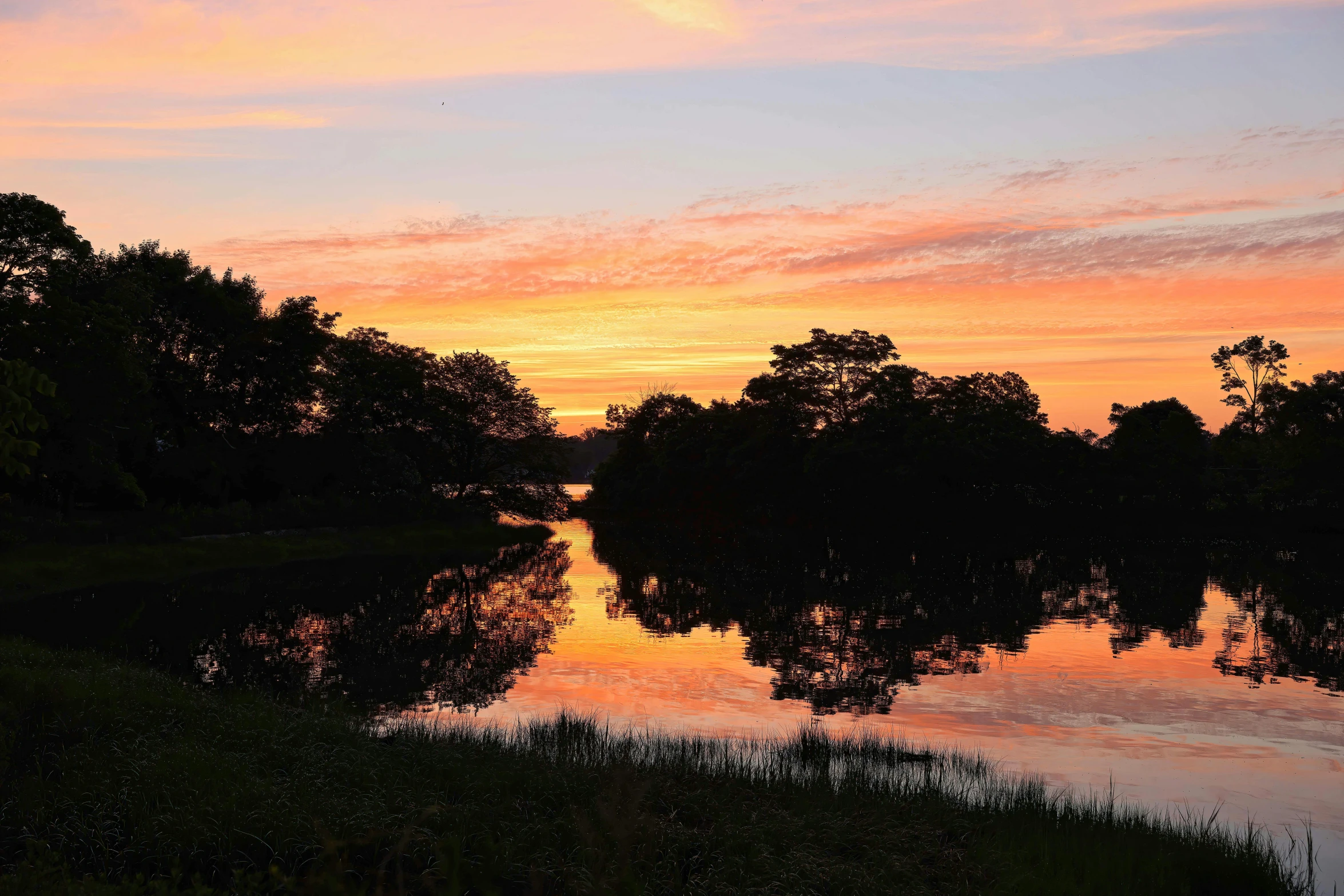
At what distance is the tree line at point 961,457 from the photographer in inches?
3147

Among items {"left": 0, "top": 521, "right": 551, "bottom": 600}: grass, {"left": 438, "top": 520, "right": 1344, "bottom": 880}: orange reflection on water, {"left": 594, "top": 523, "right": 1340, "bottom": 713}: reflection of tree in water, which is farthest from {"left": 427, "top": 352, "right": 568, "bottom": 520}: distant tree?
{"left": 438, "top": 520, "right": 1344, "bottom": 880}: orange reflection on water

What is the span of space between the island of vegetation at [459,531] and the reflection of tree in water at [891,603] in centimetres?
746

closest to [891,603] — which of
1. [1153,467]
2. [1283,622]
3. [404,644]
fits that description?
[1283,622]

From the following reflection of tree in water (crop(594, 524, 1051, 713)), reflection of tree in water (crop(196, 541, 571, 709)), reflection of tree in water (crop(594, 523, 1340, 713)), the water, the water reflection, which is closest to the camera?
the water

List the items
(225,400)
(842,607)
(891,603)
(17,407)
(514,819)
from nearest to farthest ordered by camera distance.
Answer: (17,407) < (514,819) < (842,607) < (891,603) < (225,400)

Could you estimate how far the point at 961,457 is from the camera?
78.0 meters

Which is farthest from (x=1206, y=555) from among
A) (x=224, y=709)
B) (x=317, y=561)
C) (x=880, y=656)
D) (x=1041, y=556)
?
(x=224, y=709)

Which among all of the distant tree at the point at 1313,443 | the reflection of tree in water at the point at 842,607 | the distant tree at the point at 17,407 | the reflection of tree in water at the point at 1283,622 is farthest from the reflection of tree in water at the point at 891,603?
the distant tree at the point at 1313,443

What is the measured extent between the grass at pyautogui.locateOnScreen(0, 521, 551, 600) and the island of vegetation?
0.22 meters

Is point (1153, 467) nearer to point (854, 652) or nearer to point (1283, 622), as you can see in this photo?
point (1283, 622)

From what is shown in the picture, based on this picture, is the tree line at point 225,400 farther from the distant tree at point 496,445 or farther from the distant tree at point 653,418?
the distant tree at point 653,418

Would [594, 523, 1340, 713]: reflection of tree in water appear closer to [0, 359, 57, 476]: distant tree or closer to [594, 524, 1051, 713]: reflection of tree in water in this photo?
[594, 524, 1051, 713]: reflection of tree in water

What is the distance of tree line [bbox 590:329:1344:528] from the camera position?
79938 millimetres

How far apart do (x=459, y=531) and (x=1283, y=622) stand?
5164cm
